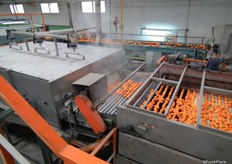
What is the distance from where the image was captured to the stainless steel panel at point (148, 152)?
149cm

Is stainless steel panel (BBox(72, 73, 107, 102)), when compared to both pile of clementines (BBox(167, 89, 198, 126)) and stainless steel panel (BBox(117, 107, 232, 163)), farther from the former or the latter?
pile of clementines (BBox(167, 89, 198, 126))

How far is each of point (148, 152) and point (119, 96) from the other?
2.68ft

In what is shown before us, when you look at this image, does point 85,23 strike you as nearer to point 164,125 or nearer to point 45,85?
point 45,85

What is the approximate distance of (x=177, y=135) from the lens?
143cm

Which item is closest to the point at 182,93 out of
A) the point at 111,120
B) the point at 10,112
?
the point at 111,120

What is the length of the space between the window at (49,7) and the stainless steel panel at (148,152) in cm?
965

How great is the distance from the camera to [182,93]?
2242 millimetres

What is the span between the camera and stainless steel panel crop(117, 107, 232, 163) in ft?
4.19

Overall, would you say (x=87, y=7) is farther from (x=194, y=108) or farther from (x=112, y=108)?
(x=194, y=108)

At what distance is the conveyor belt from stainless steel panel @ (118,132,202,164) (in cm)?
33

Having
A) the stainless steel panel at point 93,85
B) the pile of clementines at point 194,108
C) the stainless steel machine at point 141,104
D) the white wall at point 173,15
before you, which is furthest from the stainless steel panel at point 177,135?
the white wall at point 173,15

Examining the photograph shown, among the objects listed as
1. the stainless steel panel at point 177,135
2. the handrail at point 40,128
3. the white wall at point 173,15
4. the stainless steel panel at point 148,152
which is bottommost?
the stainless steel panel at point 148,152

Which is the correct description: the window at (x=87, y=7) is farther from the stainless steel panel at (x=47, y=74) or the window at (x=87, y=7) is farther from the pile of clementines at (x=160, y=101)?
the pile of clementines at (x=160, y=101)

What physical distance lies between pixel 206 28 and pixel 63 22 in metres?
7.51
